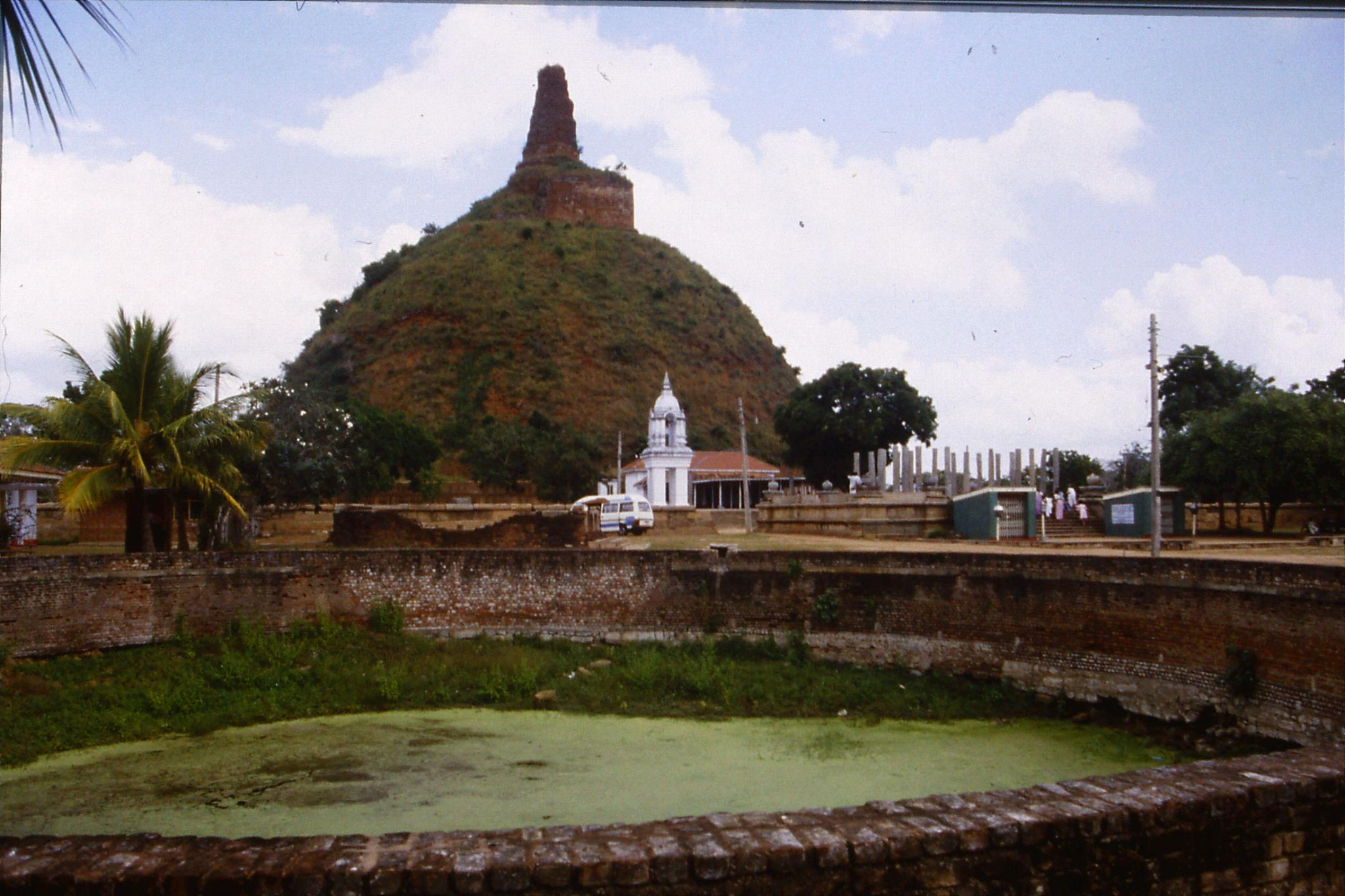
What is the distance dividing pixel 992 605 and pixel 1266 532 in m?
11.6

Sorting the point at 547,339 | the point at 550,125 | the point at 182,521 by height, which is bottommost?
the point at 182,521

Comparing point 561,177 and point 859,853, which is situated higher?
point 561,177

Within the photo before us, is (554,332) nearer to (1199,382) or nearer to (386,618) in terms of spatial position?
(1199,382)

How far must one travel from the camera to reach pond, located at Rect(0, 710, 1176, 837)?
25.6ft

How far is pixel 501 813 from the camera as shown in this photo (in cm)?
772

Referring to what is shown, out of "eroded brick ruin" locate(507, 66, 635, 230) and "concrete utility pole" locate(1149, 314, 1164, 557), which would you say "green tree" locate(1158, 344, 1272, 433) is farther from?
"eroded brick ruin" locate(507, 66, 635, 230)

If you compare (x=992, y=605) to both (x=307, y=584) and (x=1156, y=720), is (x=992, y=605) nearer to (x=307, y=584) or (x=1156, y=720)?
(x=1156, y=720)

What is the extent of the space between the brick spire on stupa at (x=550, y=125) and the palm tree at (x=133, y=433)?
230 ft

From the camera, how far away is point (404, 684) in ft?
41.8

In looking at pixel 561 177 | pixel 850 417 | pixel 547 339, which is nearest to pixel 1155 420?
pixel 850 417

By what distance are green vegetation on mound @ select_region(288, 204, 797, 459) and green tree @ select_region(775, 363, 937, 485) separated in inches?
524

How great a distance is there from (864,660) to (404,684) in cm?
635

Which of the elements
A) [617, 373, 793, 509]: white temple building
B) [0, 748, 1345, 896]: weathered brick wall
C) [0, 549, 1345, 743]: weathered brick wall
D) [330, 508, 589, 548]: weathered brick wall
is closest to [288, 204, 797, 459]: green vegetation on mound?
[617, 373, 793, 509]: white temple building

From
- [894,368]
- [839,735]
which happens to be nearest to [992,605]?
[839,735]
